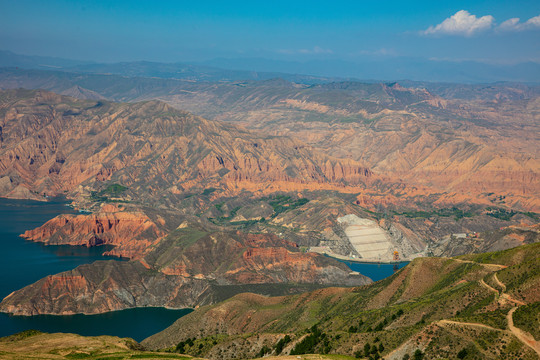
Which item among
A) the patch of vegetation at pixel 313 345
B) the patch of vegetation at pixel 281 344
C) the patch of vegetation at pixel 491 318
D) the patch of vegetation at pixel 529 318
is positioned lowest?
the patch of vegetation at pixel 281 344

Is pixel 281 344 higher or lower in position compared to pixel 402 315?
lower

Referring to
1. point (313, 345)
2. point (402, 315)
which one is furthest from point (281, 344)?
point (402, 315)

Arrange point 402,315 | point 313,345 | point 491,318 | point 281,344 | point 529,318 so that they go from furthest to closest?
point 402,315 < point 281,344 < point 313,345 < point 491,318 < point 529,318

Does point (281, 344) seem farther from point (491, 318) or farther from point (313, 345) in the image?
point (491, 318)

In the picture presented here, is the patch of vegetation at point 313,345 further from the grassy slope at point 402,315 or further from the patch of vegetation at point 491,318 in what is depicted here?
the patch of vegetation at point 491,318

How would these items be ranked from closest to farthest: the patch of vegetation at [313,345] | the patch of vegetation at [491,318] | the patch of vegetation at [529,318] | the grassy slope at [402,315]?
the patch of vegetation at [529,318] < the grassy slope at [402,315] < the patch of vegetation at [491,318] < the patch of vegetation at [313,345]

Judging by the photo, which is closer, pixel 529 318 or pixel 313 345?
pixel 529 318

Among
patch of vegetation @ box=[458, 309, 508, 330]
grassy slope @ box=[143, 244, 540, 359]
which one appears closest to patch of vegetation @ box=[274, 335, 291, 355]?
grassy slope @ box=[143, 244, 540, 359]

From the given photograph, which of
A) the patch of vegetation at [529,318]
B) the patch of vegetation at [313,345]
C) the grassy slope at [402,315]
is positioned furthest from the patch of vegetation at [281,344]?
the patch of vegetation at [529,318]

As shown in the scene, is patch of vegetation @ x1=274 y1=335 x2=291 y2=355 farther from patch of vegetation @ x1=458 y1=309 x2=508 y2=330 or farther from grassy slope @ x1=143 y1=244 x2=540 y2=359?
patch of vegetation @ x1=458 y1=309 x2=508 y2=330

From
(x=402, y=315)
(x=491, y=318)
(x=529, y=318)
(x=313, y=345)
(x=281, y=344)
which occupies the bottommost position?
(x=281, y=344)

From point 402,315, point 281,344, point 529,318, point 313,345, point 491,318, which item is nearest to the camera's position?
point 529,318
